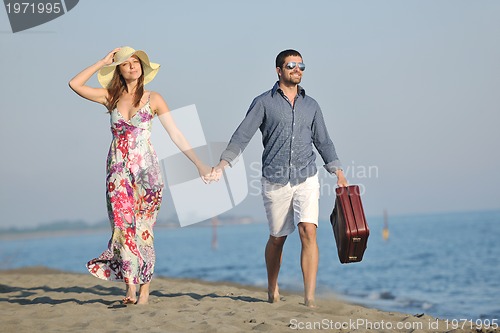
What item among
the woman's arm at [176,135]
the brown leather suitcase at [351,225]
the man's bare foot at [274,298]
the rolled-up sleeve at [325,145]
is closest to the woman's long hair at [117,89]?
the woman's arm at [176,135]

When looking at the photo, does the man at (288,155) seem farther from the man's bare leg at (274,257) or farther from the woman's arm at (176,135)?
the woman's arm at (176,135)

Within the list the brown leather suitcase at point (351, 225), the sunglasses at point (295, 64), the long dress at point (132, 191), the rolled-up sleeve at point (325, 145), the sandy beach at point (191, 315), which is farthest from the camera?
the rolled-up sleeve at point (325, 145)

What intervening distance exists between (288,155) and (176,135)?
0.98m

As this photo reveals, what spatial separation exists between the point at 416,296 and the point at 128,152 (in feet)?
38.1

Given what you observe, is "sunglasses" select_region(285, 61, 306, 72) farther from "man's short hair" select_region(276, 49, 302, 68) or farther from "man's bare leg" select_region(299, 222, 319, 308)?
"man's bare leg" select_region(299, 222, 319, 308)

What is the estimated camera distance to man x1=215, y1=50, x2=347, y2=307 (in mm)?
6477

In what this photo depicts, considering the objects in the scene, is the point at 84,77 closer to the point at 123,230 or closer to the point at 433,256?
the point at 123,230

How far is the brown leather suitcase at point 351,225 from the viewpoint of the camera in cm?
621

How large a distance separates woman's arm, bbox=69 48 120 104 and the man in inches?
45.9

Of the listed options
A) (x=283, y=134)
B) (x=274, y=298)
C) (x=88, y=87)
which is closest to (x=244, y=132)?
(x=283, y=134)

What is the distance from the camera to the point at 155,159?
6.48 metres

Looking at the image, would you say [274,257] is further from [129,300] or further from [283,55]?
[283,55]

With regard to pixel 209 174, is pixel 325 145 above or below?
above

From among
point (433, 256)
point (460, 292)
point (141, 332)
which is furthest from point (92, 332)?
point (433, 256)
